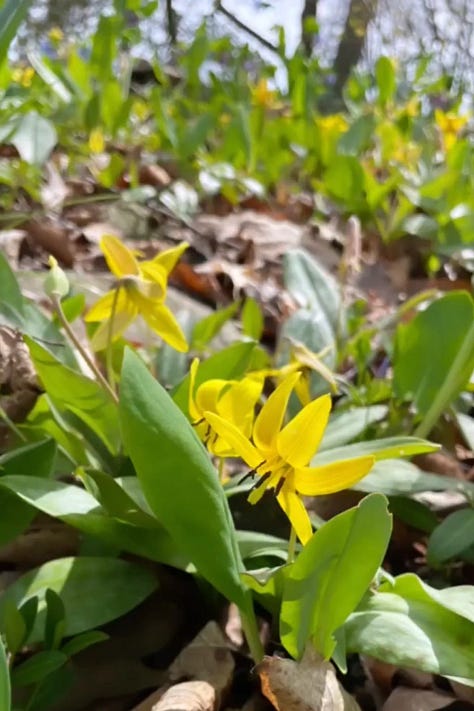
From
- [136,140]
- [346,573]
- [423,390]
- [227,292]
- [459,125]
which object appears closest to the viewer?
[346,573]

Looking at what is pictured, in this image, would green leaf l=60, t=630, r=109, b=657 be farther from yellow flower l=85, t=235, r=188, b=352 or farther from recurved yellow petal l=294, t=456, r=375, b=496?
yellow flower l=85, t=235, r=188, b=352

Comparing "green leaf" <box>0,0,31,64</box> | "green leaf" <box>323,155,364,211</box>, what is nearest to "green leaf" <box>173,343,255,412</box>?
"green leaf" <box>0,0,31,64</box>

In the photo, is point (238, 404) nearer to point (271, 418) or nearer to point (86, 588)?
point (271, 418)

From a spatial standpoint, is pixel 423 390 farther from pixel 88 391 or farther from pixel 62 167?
pixel 62 167

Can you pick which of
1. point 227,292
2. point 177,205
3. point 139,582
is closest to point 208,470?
point 139,582

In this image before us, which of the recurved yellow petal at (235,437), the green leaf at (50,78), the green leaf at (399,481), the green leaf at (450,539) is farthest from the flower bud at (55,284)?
the green leaf at (50,78)

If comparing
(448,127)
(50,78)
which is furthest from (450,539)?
(50,78)

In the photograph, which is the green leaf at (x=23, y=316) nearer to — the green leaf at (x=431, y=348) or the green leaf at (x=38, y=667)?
the green leaf at (x=38, y=667)
